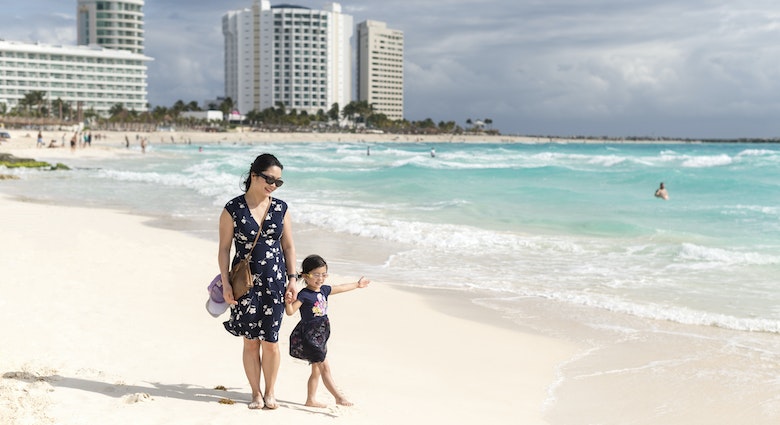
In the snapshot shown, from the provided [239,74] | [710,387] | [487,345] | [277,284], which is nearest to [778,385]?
[710,387]

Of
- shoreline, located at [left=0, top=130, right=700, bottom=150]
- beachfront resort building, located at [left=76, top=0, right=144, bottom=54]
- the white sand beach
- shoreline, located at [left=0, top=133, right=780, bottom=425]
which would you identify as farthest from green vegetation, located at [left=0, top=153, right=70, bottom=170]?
beachfront resort building, located at [left=76, top=0, right=144, bottom=54]

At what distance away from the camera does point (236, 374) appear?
5.31 m

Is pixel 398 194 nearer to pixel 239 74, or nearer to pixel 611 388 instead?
pixel 611 388

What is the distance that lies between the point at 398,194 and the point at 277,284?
74.3ft

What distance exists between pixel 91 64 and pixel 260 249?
159458 millimetres

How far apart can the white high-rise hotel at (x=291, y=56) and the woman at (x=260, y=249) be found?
18140 cm

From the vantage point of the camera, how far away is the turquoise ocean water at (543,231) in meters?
9.56

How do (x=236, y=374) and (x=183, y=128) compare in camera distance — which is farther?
(x=183, y=128)

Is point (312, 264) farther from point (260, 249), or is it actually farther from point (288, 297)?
point (260, 249)

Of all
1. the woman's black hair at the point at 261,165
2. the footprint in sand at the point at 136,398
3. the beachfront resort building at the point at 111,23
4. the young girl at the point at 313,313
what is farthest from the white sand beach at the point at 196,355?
the beachfront resort building at the point at 111,23

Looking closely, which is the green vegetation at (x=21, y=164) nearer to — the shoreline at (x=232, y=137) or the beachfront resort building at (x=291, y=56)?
the shoreline at (x=232, y=137)

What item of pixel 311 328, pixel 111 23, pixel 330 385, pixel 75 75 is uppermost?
pixel 111 23

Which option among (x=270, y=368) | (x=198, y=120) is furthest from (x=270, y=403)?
(x=198, y=120)

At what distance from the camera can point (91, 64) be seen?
14912 centimetres
